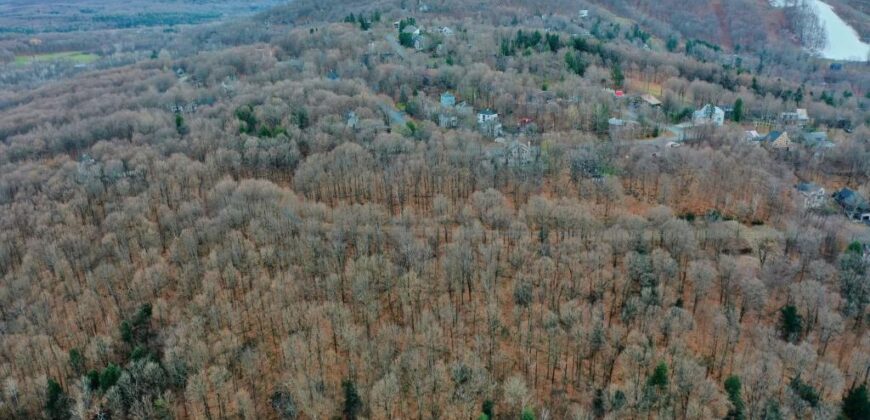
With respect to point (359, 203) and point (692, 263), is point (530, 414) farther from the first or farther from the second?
point (359, 203)

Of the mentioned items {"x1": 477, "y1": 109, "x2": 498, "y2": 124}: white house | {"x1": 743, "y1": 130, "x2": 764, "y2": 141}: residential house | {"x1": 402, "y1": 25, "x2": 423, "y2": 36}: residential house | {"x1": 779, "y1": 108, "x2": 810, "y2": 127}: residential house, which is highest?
{"x1": 402, "y1": 25, "x2": 423, "y2": 36}: residential house

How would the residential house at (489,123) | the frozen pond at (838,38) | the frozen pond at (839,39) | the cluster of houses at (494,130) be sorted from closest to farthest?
the cluster of houses at (494,130) < the residential house at (489,123) < the frozen pond at (839,39) < the frozen pond at (838,38)

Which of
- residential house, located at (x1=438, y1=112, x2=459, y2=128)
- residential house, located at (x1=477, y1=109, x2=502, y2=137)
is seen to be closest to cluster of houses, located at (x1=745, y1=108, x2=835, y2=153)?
residential house, located at (x1=477, y1=109, x2=502, y2=137)

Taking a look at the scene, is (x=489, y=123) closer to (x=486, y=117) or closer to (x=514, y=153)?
(x=486, y=117)

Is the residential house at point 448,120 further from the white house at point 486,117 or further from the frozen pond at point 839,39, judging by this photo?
the frozen pond at point 839,39

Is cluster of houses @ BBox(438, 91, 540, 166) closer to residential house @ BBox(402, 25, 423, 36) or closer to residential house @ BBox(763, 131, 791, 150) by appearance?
residential house @ BBox(763, 131, 791, 150)

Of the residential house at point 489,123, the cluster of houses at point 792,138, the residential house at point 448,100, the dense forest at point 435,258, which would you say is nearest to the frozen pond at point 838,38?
the dense forest at point 435,258
